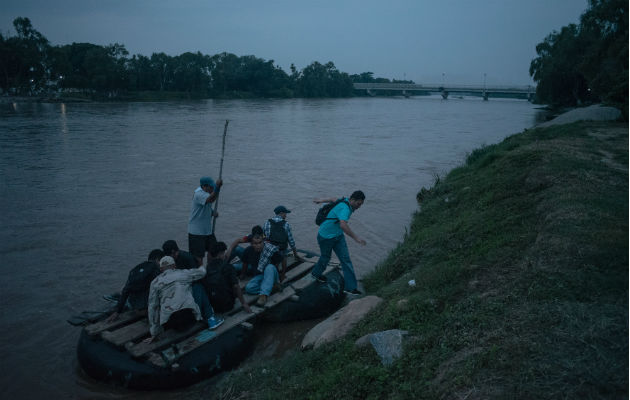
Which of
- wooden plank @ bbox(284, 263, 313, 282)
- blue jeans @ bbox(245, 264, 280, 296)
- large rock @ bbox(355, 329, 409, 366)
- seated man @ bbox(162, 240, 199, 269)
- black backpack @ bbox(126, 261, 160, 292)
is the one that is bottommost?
wooden plank @ bbox(284, 263, 313, 282)

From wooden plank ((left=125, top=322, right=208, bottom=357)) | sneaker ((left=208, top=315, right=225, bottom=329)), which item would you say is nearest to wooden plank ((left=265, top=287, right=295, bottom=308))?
sneaker ((left=208, top=315, right=225, bottom=329))

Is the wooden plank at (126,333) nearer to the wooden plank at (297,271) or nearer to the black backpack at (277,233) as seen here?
the black backpack at (277,233)

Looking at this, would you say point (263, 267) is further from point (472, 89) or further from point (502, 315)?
point (472, 89)

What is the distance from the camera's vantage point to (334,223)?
730cm

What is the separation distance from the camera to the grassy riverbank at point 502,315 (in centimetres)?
346

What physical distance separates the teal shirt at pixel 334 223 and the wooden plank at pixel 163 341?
7.90ft

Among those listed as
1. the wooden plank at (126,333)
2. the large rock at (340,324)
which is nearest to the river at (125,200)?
the wooden plank at (126,333)

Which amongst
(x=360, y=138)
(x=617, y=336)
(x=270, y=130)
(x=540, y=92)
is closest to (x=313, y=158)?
(x=360, y=138)

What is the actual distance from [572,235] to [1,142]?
2912cm

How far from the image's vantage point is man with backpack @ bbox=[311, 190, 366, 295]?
7078 mm

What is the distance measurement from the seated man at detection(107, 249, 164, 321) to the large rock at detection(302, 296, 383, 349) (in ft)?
7.35

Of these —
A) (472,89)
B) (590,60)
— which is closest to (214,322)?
(590,60)

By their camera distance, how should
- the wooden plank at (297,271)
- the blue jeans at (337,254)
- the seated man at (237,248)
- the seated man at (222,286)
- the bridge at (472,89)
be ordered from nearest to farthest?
the seated man at (222,286) → the seated man at (237,248) → the blue jeans at (337,254) → the wooden plank at (297,271) → the bridge at (472,89)

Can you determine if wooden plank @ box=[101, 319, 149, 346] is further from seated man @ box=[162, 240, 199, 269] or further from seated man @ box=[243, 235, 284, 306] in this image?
seated man @ box=[243, 235, 284, 306]
